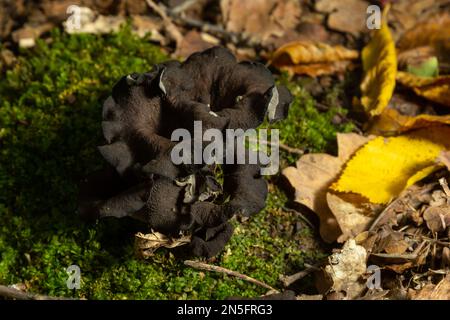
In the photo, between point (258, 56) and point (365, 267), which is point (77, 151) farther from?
point (365, 267)

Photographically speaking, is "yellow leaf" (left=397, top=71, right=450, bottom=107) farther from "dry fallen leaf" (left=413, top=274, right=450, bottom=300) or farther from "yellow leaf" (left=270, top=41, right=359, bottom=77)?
"dry fallen leaf" (left=413, top=274, right=450, bottom=300)

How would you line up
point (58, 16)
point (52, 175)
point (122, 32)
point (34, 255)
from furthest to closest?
point (58, 16) → point (122, 32) → point (52, 175) → point (34, 255)

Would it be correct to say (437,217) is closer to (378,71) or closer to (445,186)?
(445,186)

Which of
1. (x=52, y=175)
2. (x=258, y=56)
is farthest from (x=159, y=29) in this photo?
(x=52, y=175)

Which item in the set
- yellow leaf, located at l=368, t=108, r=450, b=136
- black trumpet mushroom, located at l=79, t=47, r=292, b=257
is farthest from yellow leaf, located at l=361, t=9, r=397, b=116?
black trumpet mushroom, located at l=79, t=47, r=292, b=257

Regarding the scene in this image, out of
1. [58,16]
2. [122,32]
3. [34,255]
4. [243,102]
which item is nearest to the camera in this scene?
[243,102]

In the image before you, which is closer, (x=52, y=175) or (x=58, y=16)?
(x=52, y=175)
